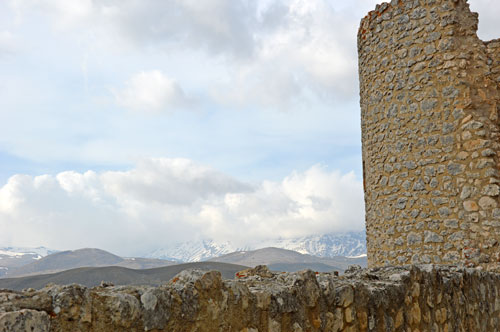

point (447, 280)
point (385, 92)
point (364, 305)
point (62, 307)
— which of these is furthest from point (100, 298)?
point (385, 92)

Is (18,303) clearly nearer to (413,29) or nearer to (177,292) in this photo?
(177,292)

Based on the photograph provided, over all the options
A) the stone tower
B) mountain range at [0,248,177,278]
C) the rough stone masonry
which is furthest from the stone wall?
mountain range at [0,248,177,278]

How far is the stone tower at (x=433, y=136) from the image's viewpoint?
701cm

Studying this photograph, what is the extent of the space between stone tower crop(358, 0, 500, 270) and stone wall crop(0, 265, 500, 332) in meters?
2.59

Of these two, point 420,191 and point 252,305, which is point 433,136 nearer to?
point 420,191

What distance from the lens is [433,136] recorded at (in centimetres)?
749

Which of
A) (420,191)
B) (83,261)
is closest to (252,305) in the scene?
(420,191)

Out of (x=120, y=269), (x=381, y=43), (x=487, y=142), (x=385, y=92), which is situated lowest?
(x=120, y=269)

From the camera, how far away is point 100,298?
1.89 meters

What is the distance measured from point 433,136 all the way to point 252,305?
19.5 ft

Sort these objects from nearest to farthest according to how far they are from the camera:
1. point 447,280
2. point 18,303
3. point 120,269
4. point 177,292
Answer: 1. point 18,303
2. point 177,292
3. point 447,280
4. point 120,269

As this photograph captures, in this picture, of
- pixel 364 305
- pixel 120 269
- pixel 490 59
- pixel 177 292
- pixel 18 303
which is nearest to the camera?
pixel 18 303

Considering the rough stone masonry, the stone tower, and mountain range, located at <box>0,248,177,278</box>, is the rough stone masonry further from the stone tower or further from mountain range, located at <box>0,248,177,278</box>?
mountain range, located at <box>0,248,177,278</box>

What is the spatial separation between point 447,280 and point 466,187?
9.55 feet
